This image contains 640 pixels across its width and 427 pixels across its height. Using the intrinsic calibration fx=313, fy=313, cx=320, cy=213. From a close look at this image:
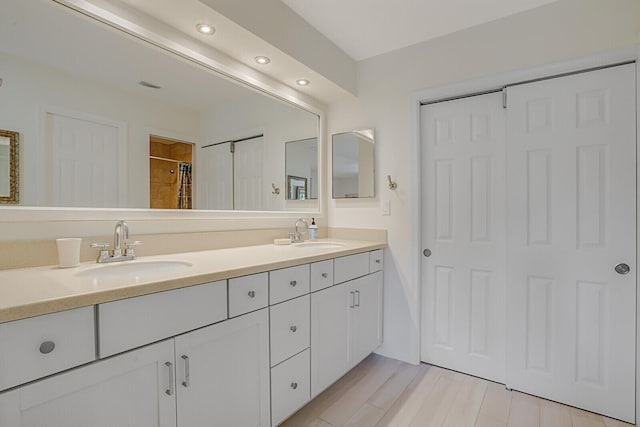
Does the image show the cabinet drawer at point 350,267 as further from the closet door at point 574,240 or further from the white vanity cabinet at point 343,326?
the closet door at point 574,240

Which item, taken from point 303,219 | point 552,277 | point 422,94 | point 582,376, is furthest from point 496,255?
point 303,219

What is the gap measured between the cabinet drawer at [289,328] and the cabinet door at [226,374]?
0.05 metres

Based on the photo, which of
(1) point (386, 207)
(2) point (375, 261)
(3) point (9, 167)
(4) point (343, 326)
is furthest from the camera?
(1) point (386, 207)

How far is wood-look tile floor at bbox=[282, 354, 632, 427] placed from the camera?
168 cm

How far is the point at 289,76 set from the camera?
2.21 m

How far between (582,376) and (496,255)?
0.79 meters

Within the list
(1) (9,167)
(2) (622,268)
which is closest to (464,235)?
(2) (622,268)

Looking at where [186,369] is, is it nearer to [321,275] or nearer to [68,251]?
[68,251]

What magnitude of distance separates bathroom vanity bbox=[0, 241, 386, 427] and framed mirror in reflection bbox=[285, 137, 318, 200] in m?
0.87

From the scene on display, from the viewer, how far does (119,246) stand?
4.66 ft

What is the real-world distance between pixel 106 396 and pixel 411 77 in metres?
2.47

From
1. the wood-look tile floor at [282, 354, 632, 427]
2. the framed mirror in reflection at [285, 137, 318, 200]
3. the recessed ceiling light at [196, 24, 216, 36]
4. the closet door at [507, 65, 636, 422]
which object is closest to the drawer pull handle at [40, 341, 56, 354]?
the wood-look tile floor at [282, 354, 632, 427]

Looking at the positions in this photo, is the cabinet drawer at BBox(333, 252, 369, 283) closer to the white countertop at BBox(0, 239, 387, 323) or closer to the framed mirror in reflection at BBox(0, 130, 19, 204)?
the white countertop at BBox(0, 239, 387, 323)

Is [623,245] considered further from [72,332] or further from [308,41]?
[72,332]
